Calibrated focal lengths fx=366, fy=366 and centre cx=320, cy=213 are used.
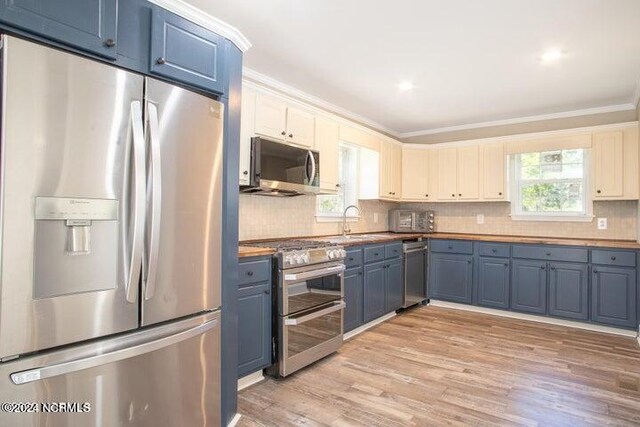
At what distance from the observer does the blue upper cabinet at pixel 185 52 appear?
5.57ft

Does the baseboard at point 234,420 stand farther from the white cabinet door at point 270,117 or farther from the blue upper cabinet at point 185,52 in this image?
the white cabinet door at point 270,117

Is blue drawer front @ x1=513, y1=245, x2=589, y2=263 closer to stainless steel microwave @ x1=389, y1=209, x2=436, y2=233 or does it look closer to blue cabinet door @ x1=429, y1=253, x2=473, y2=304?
blue cabinet door @ x1=429, y1=253, x2=473, y2=304

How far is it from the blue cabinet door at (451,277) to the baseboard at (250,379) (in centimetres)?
289

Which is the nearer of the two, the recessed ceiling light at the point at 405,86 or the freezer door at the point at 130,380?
the freezer door at the point at 130,380

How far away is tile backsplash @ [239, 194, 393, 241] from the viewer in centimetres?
335

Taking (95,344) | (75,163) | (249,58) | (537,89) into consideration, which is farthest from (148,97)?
(537,89)

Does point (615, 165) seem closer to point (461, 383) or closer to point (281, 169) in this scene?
point (461, 383)

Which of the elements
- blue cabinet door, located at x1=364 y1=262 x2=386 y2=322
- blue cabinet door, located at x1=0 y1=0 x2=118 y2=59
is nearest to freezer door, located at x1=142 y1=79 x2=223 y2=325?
blue cabinet door, located at x1=0 y1=0 x2=118 y2=59

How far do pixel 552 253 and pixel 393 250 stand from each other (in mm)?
1725

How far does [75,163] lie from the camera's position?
135cm

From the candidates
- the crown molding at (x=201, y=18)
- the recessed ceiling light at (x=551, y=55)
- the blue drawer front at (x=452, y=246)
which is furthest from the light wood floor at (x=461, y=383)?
the recessed ceiling light at (x=551, y=55)

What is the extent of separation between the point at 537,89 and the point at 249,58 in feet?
9.46

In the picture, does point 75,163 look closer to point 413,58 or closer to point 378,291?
point 413,58

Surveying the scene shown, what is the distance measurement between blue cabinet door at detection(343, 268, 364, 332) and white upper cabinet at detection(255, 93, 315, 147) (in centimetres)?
133
